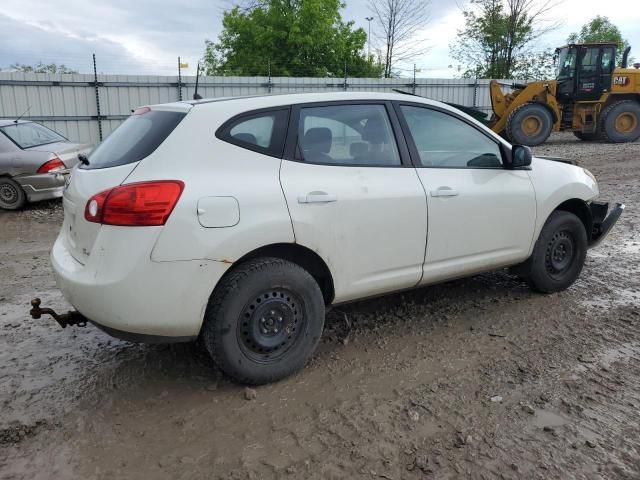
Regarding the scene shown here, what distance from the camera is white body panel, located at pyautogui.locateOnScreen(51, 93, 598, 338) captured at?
8.96ft

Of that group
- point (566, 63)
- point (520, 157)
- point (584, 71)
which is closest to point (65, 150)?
point (520, 157)

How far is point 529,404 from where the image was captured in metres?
2.95

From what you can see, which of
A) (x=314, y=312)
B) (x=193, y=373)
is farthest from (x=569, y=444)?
(x=193, y=373)

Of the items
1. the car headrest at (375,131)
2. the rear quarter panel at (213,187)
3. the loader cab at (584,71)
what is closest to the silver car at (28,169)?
the rear quarter panel at (213,187)

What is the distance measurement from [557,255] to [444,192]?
152cm

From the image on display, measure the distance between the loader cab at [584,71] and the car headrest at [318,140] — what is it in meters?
15.6

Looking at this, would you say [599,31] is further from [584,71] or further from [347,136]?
[347,136]

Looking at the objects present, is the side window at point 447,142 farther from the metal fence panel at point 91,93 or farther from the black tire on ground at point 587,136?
the black tire on ground at point 587,136

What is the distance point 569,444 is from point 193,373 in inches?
84.5

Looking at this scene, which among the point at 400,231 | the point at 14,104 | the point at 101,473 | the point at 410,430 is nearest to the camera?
the point at 101,473

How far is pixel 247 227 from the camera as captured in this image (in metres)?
2.89

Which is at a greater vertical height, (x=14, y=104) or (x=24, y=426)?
(x=14, y=104)

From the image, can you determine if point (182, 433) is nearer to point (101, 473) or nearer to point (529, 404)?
point (101, 473)

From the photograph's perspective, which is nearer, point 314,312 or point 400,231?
point 314,312
